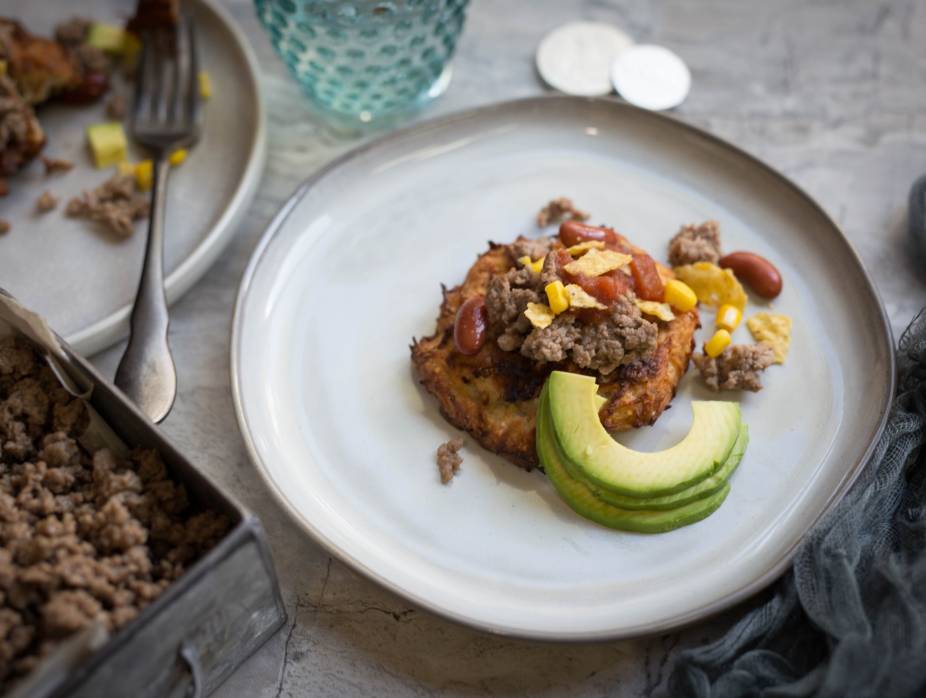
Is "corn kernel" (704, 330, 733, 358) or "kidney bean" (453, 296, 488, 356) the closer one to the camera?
"kidney bean" (453, 296, 488, 356)

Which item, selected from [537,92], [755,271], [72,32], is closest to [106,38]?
[72,32]

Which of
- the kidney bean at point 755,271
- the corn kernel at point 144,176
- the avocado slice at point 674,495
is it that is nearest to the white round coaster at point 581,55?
the kidney bean at point 755,271

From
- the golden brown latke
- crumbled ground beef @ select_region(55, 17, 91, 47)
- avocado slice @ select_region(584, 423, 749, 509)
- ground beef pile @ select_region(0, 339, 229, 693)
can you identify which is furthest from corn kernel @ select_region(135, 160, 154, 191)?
avocado slice @ select_region(584, 423, 749, 509)

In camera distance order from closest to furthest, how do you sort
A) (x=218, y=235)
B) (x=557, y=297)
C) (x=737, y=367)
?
1. (x=557, y=297)
2. (x=737, y=367)
3. (x=218, y=235)

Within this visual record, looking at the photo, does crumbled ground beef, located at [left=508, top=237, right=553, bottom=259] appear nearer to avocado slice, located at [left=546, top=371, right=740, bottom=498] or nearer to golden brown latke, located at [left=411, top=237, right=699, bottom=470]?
golden brown latke, located at [left=411, top=237, right=699, bottom=470]

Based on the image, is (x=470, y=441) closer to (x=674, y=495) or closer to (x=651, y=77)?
(x=674, y=495)

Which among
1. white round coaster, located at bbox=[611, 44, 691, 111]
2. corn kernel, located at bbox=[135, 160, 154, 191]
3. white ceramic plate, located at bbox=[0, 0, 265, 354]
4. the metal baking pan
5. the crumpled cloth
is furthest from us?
white round coaster, located at bbox=[611, 44, 691, 111]
